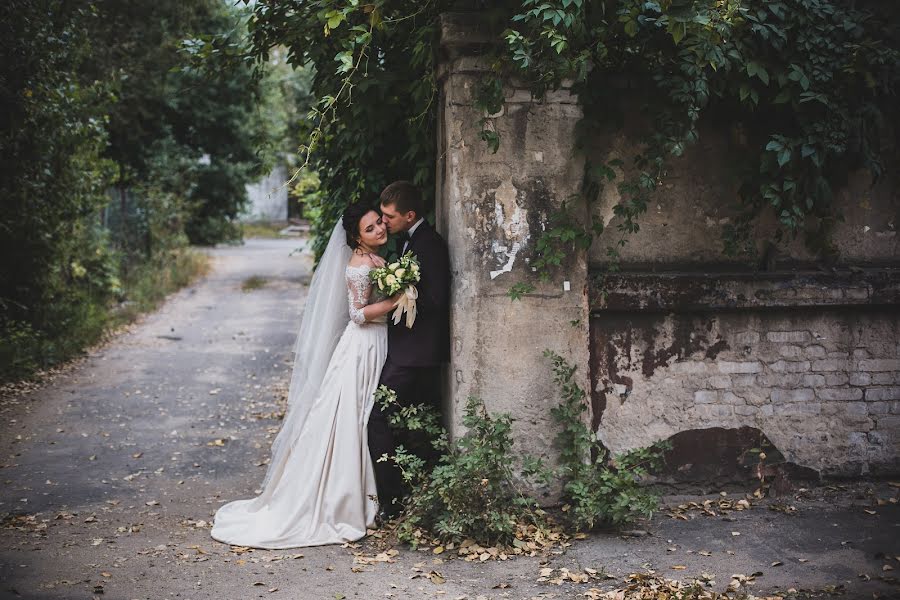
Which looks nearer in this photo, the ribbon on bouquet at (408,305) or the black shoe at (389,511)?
the ribbon on bouquet at (408,305)

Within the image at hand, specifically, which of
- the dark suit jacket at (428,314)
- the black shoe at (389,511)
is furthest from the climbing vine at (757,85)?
the black shoe at (389,511)

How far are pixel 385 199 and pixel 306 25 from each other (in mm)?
1437

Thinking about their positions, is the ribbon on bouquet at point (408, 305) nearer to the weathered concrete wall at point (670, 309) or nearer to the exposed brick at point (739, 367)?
the weathered concrete wall at point (670, 309)

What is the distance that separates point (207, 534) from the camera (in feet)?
16.8

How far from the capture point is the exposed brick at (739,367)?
17.6 ft

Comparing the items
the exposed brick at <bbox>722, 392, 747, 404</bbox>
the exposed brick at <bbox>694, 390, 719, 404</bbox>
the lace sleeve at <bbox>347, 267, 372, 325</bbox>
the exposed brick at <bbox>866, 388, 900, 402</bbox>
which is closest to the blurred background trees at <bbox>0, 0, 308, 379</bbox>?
the lace sleeve at <bbox>347, 267, 372, 325</bbox>

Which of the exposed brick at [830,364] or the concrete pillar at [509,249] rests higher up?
the concrete pillar at [509,249]

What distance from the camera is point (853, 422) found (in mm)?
5516

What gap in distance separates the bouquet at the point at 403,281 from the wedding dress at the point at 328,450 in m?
0.25

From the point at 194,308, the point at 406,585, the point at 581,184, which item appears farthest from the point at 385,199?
the point at 194,308

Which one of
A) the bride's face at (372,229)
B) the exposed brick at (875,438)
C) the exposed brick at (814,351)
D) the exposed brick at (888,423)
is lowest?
the exposed brick at (875,438)

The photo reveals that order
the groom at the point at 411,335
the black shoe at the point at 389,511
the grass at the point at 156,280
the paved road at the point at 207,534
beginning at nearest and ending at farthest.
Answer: the paved road at the point at 207,534 → the groom at the point at 411,335 → the black shoe at the point at 389,511 → the grass at the point at 156,280

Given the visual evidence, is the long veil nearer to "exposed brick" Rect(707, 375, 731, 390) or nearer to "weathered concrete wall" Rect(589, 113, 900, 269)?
"weathered concrete wall" Rect(589, 113, 900, 269)

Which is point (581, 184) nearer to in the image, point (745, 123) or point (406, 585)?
point (745, 123)
